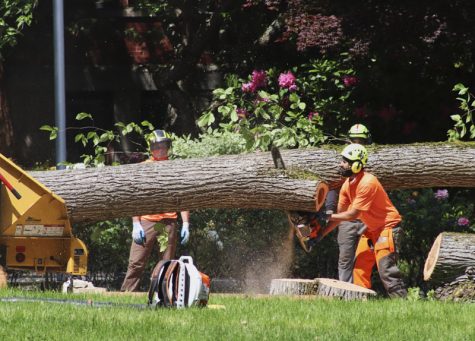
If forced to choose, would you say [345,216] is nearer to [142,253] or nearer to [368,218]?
[368,218]

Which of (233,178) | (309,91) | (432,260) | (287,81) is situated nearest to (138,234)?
(233,178)

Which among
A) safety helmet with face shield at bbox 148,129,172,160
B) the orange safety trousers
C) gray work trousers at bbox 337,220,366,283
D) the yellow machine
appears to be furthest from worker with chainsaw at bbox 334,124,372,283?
the yellow machine

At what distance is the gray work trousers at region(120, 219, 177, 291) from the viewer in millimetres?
13328

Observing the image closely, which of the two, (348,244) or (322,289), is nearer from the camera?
(322,289)

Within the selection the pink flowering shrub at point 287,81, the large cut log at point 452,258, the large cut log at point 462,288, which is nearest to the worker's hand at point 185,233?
the large cut log at point 452,258

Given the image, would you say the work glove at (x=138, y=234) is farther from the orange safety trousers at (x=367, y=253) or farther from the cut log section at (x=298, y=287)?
the orange safety trousers at (x=367, y=253)

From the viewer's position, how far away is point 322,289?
1174 cm

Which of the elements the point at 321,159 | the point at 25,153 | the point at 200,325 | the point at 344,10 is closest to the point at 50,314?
the point at 200,325

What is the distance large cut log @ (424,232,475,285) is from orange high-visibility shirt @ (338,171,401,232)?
2.14 feet

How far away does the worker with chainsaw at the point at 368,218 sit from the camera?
39.1 ft

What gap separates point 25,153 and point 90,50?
2239 millimetres

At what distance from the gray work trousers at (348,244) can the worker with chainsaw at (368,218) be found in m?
0.81

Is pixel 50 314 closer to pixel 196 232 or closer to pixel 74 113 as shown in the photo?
pixel 196 232

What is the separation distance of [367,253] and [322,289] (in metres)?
0.72
